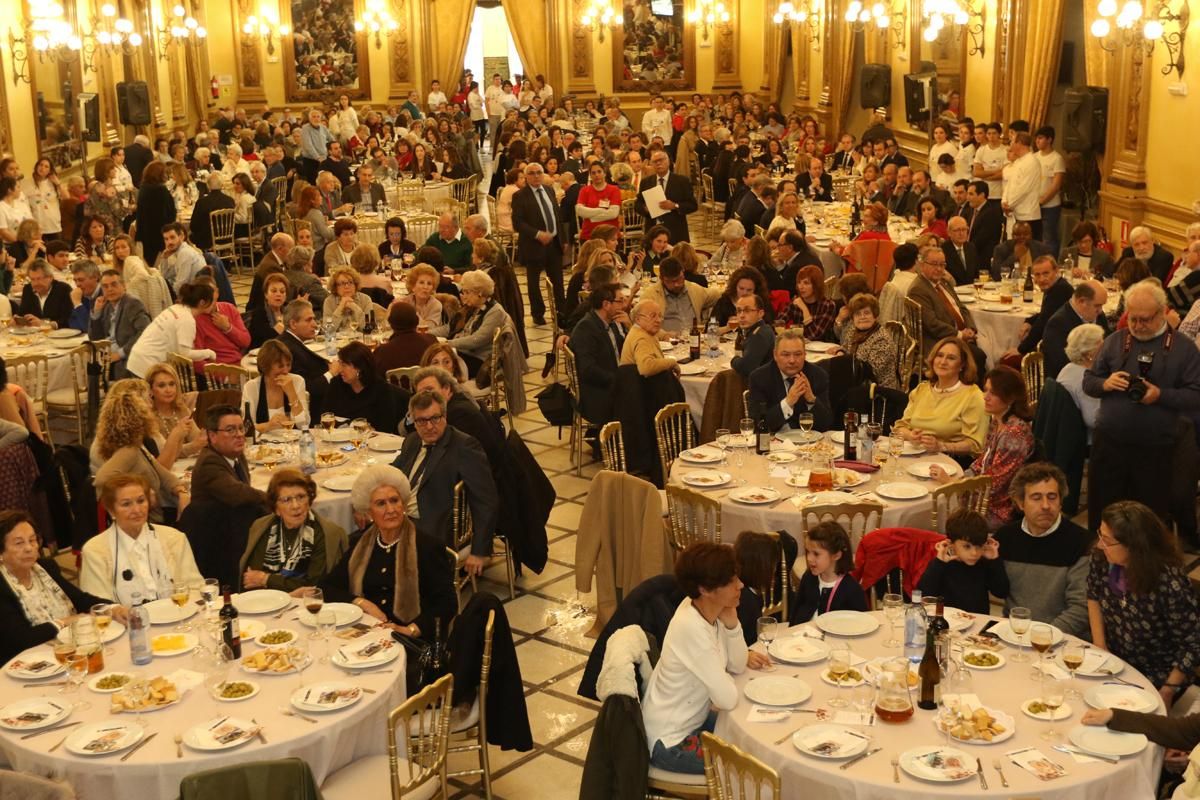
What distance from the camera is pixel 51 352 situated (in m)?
9.39

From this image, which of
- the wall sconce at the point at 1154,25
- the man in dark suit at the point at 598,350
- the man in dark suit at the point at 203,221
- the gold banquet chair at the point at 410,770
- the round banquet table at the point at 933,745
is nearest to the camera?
the round banquet table at the point at 933,745

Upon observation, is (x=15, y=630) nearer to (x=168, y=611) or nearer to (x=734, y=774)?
(x=168, y=611)

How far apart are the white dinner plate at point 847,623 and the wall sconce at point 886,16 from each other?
49.6 ft

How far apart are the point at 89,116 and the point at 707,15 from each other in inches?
546

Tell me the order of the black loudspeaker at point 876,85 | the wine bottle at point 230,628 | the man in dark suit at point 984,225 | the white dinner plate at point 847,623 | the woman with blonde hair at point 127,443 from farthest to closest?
the black loudspeaker at point 876,85, the man in dark suit at point 984,225, the woman with blonde hair at point 127,443, the white dinner plate at point 847,623, the wine bottle at point 230,628

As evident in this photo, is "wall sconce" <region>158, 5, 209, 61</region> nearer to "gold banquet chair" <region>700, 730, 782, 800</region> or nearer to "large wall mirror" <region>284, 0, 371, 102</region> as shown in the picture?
"large wall mirror" <region>284, 0, 371, 102</region>

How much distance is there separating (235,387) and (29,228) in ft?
15.0

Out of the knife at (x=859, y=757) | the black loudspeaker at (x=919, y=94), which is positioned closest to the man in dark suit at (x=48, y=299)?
the knife at (x=859, y=757)

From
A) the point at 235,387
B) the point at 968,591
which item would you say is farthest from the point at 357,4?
the point at 968,591

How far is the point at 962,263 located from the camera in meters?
10.7

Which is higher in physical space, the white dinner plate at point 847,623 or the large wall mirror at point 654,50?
the large wall mirror at point 654,50

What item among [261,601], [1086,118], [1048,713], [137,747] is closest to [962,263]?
[1086,118]

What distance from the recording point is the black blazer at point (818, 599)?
17.2ft

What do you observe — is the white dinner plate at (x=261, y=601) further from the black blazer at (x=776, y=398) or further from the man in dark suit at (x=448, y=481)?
the black blazer at (x=776, y=398)
